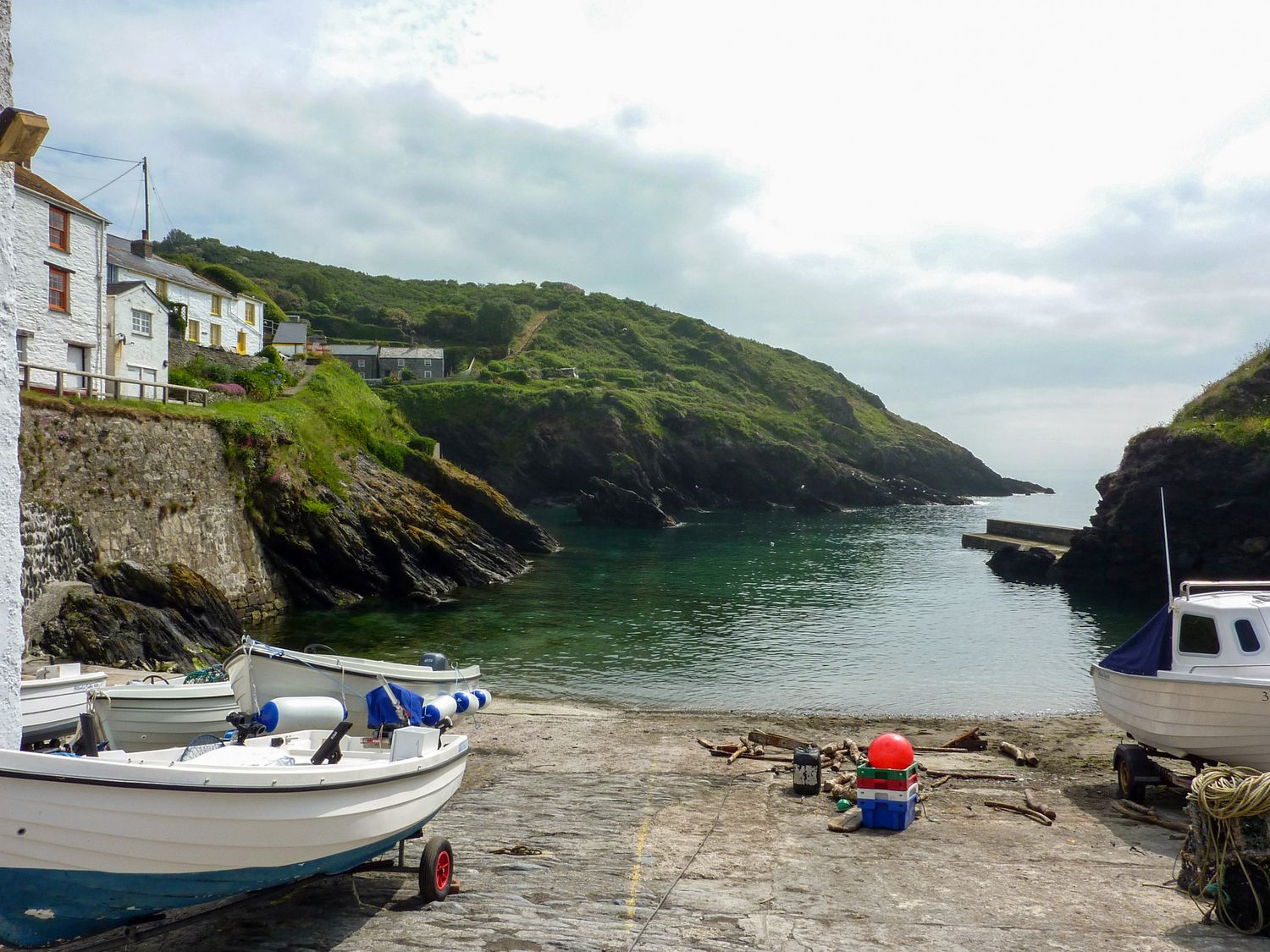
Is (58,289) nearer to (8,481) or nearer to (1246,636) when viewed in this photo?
(8,481)

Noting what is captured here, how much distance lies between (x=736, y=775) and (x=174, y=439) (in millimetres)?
27283

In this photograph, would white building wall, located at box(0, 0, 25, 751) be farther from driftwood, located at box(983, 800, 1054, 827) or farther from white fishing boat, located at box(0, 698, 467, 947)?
driftwood, located at box(983, 800, 1054, 827)

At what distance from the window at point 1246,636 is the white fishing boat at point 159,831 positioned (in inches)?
490

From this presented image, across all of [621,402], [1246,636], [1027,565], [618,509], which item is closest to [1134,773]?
[1246,636]

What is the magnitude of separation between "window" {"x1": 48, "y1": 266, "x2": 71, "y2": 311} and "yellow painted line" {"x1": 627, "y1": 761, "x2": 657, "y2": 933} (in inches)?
1203

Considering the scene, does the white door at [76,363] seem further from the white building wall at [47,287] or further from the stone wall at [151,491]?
the stone wall at [151,491]

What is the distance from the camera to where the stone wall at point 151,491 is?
26.5m

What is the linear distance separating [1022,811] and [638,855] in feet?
19.9

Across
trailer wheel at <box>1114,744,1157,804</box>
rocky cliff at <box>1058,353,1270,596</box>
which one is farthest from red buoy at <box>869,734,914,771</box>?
rocky cliff at <box>1058,353,1270,596</box>

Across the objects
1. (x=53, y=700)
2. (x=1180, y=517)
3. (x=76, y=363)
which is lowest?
(x=53, y=700)

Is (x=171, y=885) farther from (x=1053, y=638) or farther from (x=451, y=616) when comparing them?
(x=1053, y=638)

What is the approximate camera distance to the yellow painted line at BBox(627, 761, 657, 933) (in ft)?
27.5

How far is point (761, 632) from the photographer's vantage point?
33.9m

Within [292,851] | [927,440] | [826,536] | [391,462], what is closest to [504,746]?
[292,851]
